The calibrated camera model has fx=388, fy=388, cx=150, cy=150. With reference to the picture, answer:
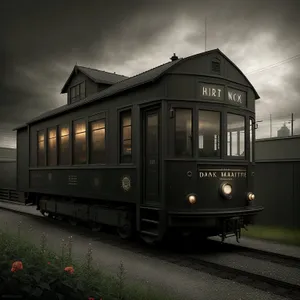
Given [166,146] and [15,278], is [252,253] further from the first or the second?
[15,278]

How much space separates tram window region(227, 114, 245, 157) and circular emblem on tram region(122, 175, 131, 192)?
2367 mm

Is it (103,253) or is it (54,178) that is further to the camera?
(54,178)

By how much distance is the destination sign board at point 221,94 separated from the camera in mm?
8461

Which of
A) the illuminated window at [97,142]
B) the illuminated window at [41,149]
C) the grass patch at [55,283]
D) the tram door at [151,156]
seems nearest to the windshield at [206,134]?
the tram door at [151,156]

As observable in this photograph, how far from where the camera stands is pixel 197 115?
827 centimetres

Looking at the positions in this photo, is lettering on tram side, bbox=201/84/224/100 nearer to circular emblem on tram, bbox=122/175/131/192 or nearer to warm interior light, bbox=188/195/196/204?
warm interior light, bbox=188/195/196/204

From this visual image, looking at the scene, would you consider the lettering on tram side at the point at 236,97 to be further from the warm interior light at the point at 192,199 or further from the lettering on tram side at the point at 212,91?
the warm interior light at the point at 192,199

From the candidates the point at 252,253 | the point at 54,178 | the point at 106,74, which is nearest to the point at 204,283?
the point at 252,253

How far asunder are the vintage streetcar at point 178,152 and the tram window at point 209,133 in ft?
0.07

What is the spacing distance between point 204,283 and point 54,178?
8095 millimetres

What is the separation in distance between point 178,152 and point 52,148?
6534 millimetres

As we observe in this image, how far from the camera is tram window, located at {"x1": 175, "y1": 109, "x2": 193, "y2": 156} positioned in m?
8.22

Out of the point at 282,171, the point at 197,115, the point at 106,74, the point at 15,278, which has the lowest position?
the point at 15,278

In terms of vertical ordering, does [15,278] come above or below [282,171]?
below
